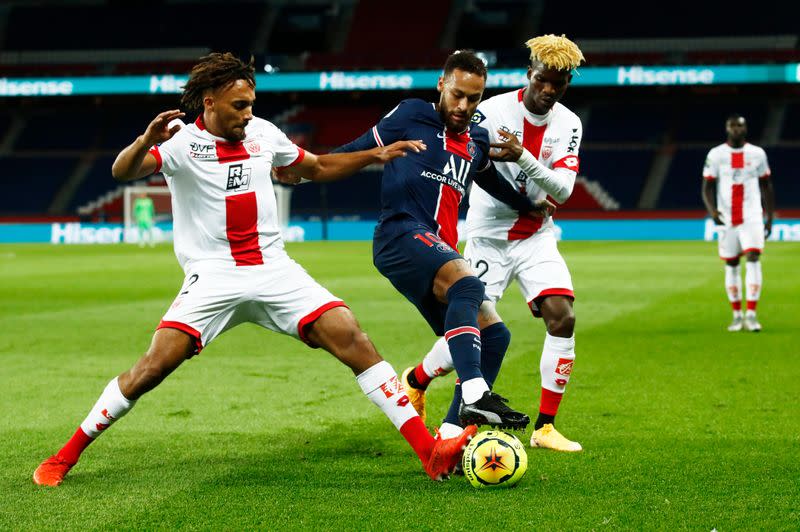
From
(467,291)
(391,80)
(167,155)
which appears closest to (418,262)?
(467,291)

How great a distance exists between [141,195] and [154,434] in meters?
31.4

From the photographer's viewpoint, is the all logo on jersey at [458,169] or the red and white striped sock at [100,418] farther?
the all logo on jersey at [458,169]

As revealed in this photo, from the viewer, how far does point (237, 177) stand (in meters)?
5.33

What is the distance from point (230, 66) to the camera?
5.25 m

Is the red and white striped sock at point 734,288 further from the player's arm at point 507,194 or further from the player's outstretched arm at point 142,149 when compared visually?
the player's outstretched arm at point 142,149

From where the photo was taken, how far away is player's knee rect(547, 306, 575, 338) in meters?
6.19

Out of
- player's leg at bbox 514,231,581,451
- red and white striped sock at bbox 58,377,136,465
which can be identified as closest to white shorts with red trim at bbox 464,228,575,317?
player's leg at bbox 514,231,581,451

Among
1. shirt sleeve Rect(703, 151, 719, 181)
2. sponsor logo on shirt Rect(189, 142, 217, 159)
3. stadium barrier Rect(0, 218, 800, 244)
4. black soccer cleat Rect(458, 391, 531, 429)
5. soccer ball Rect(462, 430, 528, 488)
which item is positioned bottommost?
soccer ball Rect(462, 430, 528, 488)

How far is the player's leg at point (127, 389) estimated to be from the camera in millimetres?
5117

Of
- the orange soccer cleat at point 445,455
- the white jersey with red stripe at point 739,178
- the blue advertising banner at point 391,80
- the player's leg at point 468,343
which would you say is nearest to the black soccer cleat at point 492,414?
the player's leg at point 468,343

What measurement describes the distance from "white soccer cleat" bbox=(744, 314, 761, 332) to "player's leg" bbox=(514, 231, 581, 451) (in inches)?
238

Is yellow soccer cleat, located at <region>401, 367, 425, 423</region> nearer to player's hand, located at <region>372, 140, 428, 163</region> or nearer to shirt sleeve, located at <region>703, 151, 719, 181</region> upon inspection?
player's hand, located at <region>372, 140, 428, 163</region>

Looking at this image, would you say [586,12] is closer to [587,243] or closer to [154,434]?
[587,243]

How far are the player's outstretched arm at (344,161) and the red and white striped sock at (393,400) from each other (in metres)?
1.00
